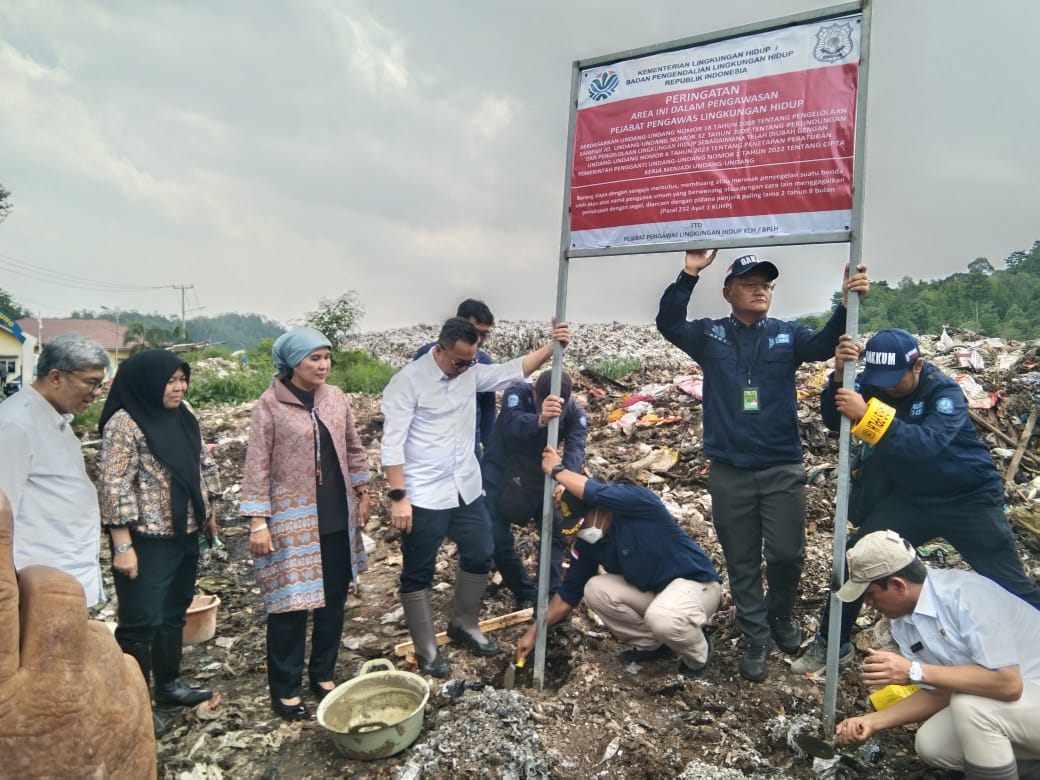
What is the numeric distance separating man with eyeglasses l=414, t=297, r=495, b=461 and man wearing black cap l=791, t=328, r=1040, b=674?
7.26 feet

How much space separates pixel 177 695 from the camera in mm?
3666

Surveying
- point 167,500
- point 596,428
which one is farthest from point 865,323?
point 167,500

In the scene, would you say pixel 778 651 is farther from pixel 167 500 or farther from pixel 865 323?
pixel 865 323

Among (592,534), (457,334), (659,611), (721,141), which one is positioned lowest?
(659,611)

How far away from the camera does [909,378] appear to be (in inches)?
134

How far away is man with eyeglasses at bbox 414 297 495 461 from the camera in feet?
14.9

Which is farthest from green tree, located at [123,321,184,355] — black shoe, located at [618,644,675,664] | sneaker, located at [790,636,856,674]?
sneaker, located at [790,636,856,674]

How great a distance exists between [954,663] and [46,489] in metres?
3.76

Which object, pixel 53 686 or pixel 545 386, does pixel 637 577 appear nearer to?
pixel 545 386

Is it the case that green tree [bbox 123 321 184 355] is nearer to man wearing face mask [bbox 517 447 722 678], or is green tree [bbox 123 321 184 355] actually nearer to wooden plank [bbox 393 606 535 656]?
wooden plank [bbox 393 606 535 656]

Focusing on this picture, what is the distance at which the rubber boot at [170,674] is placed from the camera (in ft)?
12.0

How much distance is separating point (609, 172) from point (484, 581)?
2.53 meters

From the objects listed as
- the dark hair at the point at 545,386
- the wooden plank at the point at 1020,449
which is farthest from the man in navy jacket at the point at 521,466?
the wooden plank at the point at 1020,449

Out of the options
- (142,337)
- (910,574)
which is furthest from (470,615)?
(142,337)
